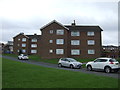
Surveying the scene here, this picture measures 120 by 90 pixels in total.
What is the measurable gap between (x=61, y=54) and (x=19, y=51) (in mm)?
29709

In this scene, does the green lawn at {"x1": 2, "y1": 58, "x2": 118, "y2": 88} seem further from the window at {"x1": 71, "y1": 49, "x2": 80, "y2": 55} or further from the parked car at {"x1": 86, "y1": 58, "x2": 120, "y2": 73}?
the window at {"x1": 71, "y1": 49, "x2": 80, "y2": 55}

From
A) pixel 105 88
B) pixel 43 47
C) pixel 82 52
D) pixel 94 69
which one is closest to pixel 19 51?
pixel 43 47

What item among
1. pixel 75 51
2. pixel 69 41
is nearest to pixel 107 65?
pixel 75 51

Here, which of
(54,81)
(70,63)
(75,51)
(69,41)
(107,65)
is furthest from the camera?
(69,41)

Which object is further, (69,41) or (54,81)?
(69,41)

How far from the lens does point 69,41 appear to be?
153ft

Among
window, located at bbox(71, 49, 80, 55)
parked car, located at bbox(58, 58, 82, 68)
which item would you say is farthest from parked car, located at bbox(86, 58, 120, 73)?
window, located at bbox(71, 49, 80, 55)

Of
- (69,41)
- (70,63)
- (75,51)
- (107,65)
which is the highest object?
(69,41)

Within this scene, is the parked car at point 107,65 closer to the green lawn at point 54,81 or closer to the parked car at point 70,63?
the parked car at point 70,63

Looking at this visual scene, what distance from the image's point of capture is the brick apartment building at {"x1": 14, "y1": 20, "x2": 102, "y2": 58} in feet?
146

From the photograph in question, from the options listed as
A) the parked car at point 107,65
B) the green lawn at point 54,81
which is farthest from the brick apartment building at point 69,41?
the green lawn at point 54,81

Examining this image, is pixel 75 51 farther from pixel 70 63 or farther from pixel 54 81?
pixel 54 81

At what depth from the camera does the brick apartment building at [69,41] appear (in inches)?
1748

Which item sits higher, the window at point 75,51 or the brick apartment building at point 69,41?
the brick apartment building at point 69,41
